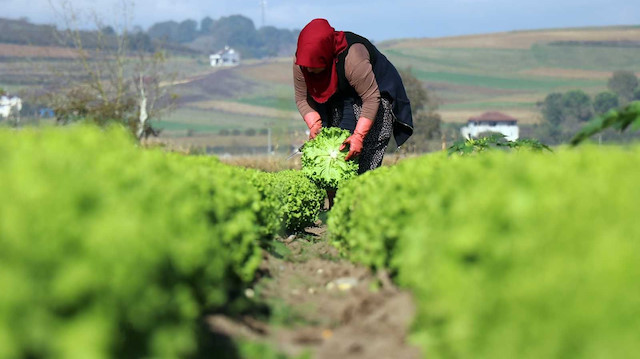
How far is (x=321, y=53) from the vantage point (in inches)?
358

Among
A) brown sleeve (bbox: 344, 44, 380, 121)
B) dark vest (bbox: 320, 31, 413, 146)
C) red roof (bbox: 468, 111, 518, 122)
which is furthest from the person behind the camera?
red roof (bbox: 468, 111, 518, 122)

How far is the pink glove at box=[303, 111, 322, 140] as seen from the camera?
10.0 meters

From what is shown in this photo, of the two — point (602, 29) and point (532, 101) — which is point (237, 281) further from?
point (602, 29)

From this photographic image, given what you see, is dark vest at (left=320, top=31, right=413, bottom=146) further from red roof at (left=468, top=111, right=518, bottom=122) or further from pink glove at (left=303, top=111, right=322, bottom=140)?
red roof at (left=468, top=111, right=518, bottom=122)

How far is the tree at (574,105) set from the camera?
133 m

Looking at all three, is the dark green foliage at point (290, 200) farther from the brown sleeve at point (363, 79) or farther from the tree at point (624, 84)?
the tree at point (624, 84)

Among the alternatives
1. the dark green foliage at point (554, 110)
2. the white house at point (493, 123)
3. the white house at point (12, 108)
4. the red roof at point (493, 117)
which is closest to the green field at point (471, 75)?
the white house at point (493, 123)

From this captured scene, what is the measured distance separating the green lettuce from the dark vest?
35 cm

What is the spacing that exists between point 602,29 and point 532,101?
46.4 meters

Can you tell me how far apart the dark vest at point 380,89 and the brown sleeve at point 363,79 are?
8 cm

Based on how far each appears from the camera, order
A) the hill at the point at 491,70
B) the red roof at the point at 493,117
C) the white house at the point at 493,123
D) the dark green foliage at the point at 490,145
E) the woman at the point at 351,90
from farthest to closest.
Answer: the hill at the point at 491,70 < the white house at the point at 493,123 < the red roof at the point at 493,117 < the woman at the point at 351,90 < the dark green foliage at the point at 490,145

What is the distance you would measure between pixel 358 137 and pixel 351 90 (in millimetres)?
667

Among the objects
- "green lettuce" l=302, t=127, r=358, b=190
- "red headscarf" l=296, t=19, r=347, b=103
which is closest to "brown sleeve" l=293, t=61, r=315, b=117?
"red headscarf" l=296, t=19, r=347, b=103

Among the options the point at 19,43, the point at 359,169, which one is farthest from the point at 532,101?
the point at 359,169
